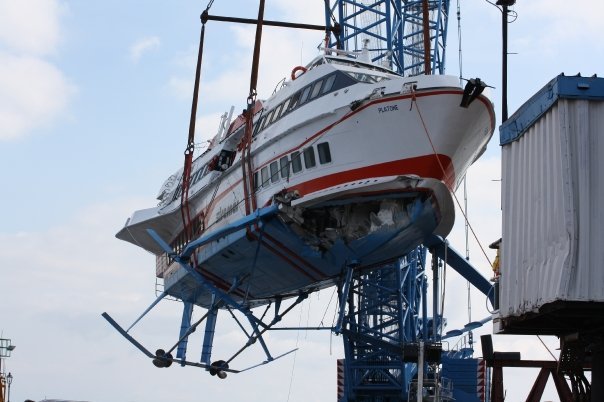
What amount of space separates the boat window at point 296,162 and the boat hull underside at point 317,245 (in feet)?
4.70

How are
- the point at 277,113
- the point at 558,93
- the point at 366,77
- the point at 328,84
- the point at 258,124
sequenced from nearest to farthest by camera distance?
the point at 558,93, the point at 328,84, the point at 366,77, the point at 277,113, the point at 258,124

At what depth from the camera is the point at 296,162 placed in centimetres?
2878

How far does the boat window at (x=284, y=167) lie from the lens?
95.2ft

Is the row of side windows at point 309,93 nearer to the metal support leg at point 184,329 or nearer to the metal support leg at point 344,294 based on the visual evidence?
the metal support leg at point 344,294

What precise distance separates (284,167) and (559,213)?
14432mm

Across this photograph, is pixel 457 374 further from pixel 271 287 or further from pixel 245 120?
pixel 245 120

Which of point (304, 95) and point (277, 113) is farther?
point (277, 113)

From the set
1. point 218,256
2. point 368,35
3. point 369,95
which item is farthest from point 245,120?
point 368,35

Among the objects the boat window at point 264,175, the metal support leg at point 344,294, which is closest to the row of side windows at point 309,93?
the boat window at point 264,175

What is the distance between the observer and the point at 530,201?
55.7ft

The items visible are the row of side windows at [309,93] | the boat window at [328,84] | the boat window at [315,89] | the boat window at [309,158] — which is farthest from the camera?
the boat window at [315,89]

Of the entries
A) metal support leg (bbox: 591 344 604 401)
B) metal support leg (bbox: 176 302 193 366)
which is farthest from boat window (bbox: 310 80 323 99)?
metal support leg (bbox: 591 344 604 401)

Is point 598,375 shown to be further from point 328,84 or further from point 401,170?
point 328,84

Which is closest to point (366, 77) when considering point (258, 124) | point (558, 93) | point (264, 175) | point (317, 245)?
point (264, 175)
